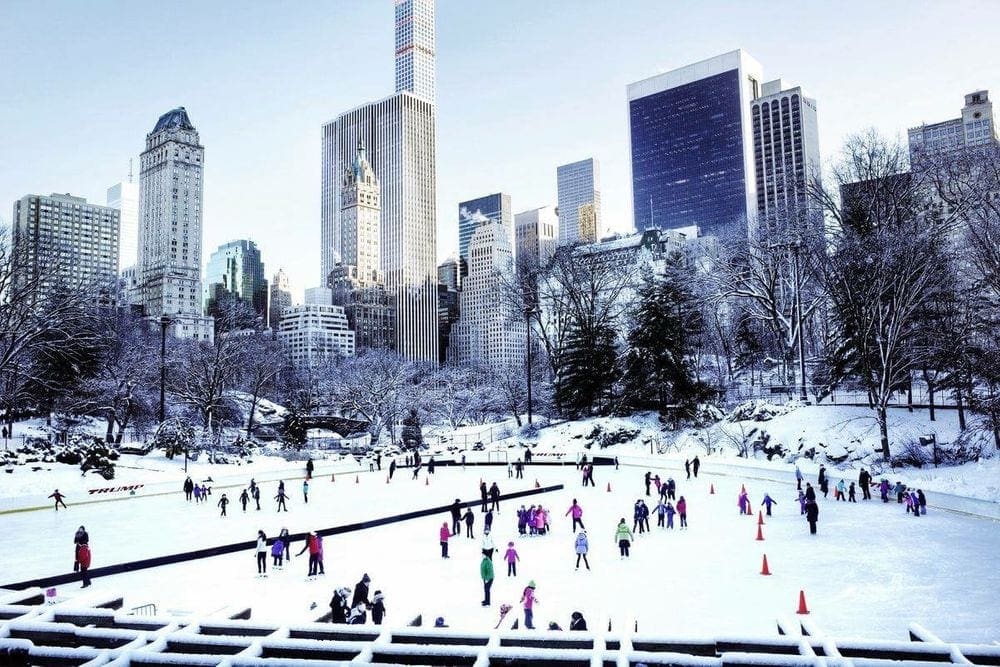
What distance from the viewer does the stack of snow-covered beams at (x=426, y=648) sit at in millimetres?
6254

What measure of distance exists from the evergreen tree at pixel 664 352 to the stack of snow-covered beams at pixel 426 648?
4214 cm

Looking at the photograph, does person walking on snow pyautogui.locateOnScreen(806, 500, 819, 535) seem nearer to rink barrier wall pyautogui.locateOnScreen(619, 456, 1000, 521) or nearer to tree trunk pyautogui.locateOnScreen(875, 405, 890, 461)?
rink barrier wall pyautogui.locateOnScreen(619, 456, 1000, 521)

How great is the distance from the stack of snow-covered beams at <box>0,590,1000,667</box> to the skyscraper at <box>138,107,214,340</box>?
192 m

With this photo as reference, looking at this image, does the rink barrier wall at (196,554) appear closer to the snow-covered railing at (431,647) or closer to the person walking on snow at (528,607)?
the person walking on snow at (528,607)

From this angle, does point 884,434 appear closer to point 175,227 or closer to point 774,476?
point 774,476

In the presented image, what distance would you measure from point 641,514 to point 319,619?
12265 mm

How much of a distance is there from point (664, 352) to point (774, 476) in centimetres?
1806

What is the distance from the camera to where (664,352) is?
5003 cm

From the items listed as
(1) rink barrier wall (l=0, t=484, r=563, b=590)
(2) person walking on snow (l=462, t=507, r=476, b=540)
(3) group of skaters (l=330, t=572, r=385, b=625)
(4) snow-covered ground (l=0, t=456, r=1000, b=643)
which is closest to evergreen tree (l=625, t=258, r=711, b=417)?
(4) snow-covered ground (l=0, t=456, r=1000, b=643)

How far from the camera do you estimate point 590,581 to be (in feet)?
48.9

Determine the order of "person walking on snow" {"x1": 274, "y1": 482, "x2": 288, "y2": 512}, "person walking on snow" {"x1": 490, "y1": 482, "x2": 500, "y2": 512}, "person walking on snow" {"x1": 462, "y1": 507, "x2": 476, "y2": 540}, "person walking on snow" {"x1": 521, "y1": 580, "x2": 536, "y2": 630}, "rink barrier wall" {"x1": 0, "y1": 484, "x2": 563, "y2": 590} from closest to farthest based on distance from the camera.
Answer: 1. "person walking on snow" {"x1": 521, "y1": 580, "x2": 536, "y2": 630}
2. "rink barrier wall" {"x1": 0, "y1": 484, "x2": 563, "y2": 590}
3. "person walking on snow" {"x1": 462, "y1": 507, "x2": 476, "y2": 540}
4. "person walking on snow" {"x1": 490, "y1": 482, "x2": 500, "y2": 512}
5. "person walking on snow" {"x1": 274, "y1": 482, "x2": 288, "y2": 512}

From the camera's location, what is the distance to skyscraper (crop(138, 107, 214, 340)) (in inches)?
7377

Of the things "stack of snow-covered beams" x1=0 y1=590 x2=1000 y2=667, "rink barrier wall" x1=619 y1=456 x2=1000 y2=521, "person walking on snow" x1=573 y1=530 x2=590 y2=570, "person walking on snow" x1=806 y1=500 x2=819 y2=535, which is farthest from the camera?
"rink barrier wall" x1=619 y1=456 x2=1000 y2=521

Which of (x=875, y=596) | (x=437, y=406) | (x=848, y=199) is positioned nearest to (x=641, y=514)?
(x=875, y=596)
